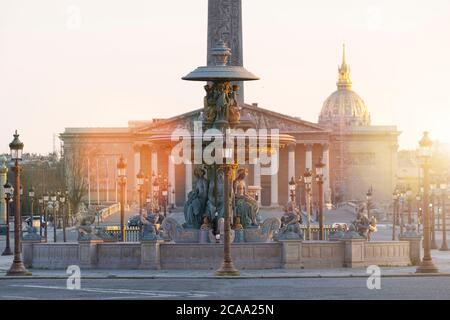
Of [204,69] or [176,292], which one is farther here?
[204,69]

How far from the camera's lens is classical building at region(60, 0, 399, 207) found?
171 metres

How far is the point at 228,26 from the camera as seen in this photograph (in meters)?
55.3

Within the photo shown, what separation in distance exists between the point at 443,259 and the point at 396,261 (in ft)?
31.0

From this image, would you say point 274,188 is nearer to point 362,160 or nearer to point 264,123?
point 264,123

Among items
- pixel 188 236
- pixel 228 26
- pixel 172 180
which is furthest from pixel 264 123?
pixel 188 236

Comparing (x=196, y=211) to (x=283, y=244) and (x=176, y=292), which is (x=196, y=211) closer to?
(x=283, y=244)

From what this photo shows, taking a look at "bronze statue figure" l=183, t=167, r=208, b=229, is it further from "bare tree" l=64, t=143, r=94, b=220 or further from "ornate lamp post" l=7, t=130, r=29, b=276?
"bare tree" l=64, t=143, r=94, b=220

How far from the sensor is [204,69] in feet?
146

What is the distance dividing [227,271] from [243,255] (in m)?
3.84

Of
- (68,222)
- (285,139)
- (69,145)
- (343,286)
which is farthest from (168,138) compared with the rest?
(69,145)

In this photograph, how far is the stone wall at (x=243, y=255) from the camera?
139ft

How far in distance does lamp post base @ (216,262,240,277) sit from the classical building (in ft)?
399

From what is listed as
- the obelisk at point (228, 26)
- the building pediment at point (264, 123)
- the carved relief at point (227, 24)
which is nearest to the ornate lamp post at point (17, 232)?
the obelisk at point (228, 26)
